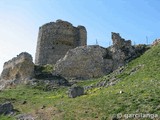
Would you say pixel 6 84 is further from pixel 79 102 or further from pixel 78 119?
pixel 78 119

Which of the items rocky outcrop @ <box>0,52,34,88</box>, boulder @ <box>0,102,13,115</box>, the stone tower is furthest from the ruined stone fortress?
boulder @ <box>0,102,13,115</box>

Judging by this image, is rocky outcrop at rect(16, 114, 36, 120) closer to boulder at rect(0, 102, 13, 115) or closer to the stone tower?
boulder at rect(0, 102, 13, 115)

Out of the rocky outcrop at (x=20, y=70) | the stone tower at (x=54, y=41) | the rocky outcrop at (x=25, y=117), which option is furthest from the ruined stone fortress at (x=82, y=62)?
the rocky outcrop at (x=25, y=117)

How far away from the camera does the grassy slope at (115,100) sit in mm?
17156

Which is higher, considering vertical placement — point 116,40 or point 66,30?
point 66,30

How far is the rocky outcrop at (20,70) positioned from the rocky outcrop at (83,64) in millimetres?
2837

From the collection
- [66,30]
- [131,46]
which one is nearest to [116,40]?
[131,46]

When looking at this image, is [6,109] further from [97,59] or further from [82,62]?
[97,59]

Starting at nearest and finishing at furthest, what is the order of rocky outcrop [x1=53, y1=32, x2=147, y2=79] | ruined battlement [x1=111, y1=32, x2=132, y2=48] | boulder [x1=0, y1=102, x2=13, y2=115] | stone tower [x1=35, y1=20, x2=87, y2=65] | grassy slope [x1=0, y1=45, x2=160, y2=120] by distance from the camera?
grassy slope [x1=0, y1=45, x2=160, y2=120], boulder [x1=0, y1=102, x2=13, y2=115], rocky outcrop [x1=53, y1=32, x2=147, y2=79], ruined battlement [x1=111, y1=32, x2=132, y2=48], stone tower [x1=35, y1=20, x2=87, y2=65]

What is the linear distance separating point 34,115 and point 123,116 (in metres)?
6.76

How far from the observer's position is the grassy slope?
56.3 feet

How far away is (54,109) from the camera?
69.7ft

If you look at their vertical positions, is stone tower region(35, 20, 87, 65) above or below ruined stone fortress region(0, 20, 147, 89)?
above

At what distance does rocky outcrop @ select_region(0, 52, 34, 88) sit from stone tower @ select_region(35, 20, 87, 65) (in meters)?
5.35
